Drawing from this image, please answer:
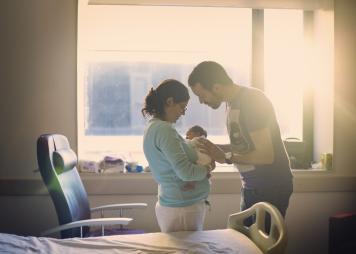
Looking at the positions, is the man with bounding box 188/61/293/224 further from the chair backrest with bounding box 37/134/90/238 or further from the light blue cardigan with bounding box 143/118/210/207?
the chair backrest with bounding box 37/134/90/238

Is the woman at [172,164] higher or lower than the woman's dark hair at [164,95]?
lower

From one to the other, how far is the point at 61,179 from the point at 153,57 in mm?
1333

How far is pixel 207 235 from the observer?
167 centimetres

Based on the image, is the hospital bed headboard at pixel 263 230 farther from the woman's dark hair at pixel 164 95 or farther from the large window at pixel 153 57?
the large window at pixel 153 57

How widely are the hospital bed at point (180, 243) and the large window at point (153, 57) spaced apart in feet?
4.42

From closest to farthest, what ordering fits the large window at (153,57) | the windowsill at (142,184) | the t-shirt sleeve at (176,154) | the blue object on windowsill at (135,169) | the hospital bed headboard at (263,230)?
the hospital bed headboard at (263,230) < the t-shirt sleeve at (176,154) < the windowsill at (142,184) < the blue object on windowsill at (135,169) < the large window at (153,57)

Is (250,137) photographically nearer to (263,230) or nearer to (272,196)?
(272,196)

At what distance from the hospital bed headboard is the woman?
21cm

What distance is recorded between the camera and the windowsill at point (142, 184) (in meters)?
2.74

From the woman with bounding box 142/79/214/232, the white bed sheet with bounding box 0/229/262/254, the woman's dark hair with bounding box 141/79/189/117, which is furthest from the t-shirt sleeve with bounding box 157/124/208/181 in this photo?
the white bed sheet with bounding box 0/229/262/254

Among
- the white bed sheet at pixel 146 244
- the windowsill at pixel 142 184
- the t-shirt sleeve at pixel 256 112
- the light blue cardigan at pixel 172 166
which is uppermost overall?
the t-shirt sleeve at pixel 256 112

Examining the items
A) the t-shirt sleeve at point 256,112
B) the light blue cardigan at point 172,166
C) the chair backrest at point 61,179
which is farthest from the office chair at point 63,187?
the t-shirt sleeve at point 256,112

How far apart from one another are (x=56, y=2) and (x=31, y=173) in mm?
1171

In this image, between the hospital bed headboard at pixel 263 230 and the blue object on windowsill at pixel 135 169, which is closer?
the hospital bed headboard at pixel 263 230
